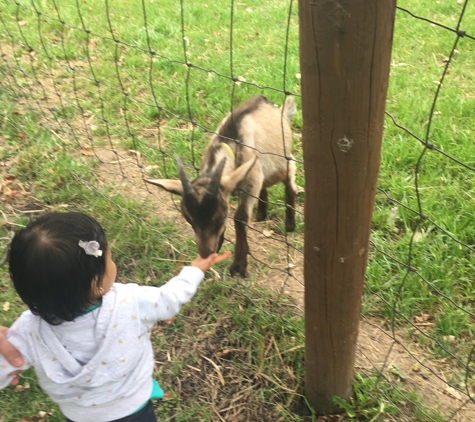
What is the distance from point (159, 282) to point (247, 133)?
119 centimetres

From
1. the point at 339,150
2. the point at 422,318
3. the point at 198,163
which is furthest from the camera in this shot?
the point at 198,163

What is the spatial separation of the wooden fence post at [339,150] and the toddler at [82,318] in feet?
1.86

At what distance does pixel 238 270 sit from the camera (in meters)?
3.38

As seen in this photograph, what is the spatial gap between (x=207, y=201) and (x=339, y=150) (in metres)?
1.32

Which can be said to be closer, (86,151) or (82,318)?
(82,318)

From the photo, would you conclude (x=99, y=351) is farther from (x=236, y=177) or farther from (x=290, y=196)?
(x=290, y=196)

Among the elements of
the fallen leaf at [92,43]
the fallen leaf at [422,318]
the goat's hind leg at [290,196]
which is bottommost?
the fallen leaf at [422,318]

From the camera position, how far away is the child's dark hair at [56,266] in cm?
163

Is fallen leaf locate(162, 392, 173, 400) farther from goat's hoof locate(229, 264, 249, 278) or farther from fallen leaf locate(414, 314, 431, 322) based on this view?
fallen leaf locate(414, 314, 431, 322)

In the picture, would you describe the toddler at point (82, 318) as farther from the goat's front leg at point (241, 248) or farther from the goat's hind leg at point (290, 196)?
the goat's hind leg at point (290, 196)

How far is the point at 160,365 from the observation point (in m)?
2.86

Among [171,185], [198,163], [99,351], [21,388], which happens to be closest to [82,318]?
[99,351]

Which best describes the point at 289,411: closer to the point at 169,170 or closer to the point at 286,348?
the point at 286,348

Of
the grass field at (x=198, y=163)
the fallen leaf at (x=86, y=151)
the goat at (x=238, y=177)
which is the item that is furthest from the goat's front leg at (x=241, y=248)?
the fallen leaf at (x=86, y=151)
